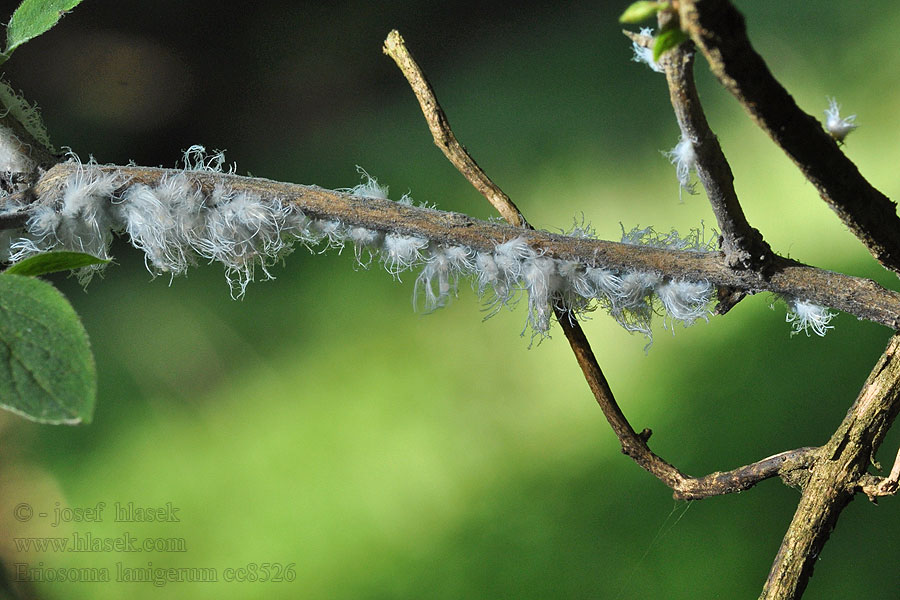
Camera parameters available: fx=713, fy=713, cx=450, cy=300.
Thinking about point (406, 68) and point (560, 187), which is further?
point (560, 187)

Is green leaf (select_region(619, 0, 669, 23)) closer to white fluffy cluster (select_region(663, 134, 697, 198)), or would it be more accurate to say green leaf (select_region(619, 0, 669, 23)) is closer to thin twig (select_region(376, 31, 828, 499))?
white fluffy cluster (select_region(663, 134, 697, 198))

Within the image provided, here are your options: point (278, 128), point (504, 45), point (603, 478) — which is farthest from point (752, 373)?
point (278, 128)

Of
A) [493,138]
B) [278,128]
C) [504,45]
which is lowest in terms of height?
[493,138]

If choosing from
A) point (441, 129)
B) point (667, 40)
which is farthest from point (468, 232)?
point (667, 40)

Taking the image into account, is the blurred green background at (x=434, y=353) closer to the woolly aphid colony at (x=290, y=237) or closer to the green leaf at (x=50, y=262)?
the woolly aphid colony at (x=290, y=237)

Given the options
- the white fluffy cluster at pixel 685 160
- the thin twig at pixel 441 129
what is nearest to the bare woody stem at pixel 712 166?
the white fluffy cluster at pixel 685 160

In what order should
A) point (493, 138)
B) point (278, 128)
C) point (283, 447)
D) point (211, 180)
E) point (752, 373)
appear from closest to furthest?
point (211, 180) < point (752, 373) < point (283, 447) < point (493, 138) < point (278, 128)

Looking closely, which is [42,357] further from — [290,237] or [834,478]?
[834,478]

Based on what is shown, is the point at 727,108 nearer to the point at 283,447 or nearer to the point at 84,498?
the point at 283,447
